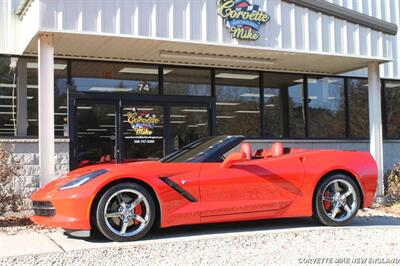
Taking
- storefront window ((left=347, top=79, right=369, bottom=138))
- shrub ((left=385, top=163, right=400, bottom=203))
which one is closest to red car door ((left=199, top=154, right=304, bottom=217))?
shrub ((left=385, top=163, right=400, bottom=203))

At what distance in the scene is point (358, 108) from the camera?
15.1 metres

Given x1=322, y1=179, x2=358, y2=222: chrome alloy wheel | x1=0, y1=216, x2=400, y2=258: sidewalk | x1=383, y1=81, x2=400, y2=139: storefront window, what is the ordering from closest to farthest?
1. x1=0, y1=216, x2=400, y2=258: sidewalk
2. x1=322, y1=179, x2=358, y2=222: chrome alloy wheel
3. x1=383, y1=81, x2=400, y2=139: storefront window

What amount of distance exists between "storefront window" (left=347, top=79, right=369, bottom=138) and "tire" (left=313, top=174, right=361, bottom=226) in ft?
23.6

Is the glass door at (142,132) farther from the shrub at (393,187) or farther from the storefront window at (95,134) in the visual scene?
the shrub at (393,187)

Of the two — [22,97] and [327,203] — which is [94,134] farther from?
[327,203]

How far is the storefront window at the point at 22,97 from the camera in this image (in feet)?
36.4

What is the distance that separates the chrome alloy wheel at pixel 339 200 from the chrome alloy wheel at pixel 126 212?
2.63m

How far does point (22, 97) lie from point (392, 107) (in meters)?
10.2

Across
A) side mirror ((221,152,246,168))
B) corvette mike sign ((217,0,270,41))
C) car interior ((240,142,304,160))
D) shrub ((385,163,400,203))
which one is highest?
corvette mike sign ((217,0,270,41))

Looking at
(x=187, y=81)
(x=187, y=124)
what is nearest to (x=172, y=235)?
(x=187, y=124)

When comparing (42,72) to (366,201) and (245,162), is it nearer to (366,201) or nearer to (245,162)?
(245,162)

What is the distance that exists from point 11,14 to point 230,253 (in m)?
7.62

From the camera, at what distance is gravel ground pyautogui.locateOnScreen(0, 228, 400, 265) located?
5.69 m
